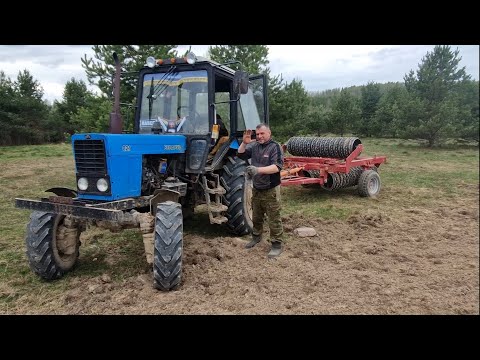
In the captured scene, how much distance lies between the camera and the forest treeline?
2454mm

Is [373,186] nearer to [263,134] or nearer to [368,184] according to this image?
[368,184]

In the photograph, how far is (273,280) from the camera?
3.85m

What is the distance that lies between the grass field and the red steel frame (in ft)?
1.67

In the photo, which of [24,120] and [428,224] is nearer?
[428,224]

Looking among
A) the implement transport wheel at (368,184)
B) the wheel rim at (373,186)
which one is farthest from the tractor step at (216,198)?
the wheel rim at (373,186)

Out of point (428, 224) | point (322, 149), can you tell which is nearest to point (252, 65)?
point (322, 149)

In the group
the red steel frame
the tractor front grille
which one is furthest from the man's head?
the red steel frame

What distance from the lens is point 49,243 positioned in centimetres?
404

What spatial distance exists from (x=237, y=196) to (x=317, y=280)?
1.83m

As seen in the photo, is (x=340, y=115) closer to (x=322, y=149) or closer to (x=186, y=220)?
(x=322, y=149)

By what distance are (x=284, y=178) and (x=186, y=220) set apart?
2105 mm

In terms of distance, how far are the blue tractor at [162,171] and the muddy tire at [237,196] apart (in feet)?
0.05

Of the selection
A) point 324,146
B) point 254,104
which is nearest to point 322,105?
point 324,146

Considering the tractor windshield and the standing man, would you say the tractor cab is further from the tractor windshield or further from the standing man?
the standing man
